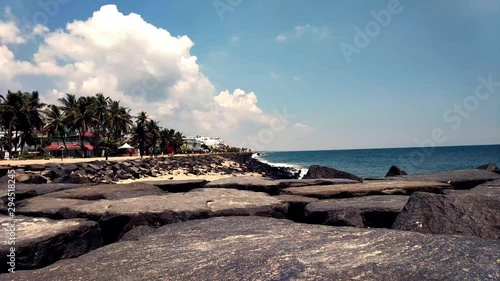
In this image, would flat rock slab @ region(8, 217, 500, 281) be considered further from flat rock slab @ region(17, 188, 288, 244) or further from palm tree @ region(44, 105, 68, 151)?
palm tree @ region(44, 105, 68, 151)

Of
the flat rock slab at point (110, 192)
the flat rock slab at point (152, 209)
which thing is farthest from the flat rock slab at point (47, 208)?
the flat rock slab at point (110, 192)

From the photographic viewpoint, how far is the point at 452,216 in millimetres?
3637

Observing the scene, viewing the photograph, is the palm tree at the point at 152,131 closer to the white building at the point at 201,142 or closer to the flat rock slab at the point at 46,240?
the white building at the point at 201,142

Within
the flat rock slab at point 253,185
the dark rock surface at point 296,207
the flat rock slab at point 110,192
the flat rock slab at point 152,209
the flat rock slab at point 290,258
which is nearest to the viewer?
the flat rock slab at point 290,258

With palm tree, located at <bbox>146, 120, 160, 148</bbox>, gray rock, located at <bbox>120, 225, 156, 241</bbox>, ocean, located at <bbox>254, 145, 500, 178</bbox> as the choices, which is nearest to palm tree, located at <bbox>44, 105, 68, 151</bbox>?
palm tree, located at <bbox>146, 120, 160, 148</bbox>

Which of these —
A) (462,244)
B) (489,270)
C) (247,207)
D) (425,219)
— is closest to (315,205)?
(247,207)

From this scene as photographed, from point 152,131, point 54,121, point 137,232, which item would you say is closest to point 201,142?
point 152,131

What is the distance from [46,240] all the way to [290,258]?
99.9 inches

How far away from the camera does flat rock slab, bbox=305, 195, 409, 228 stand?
4238 mm

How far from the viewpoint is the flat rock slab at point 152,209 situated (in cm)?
446

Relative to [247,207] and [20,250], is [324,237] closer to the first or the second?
[247,207]

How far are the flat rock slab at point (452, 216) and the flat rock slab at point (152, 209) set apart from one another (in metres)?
1.86

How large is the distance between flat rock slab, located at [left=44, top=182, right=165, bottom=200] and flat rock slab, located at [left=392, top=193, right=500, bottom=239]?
4.44m

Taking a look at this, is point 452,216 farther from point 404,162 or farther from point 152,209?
point 404,162
